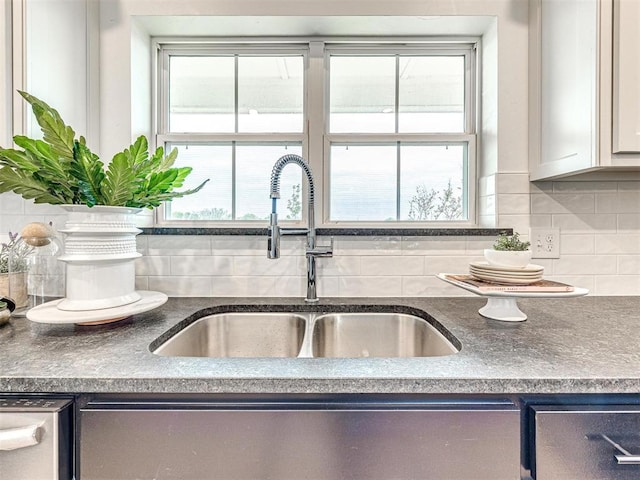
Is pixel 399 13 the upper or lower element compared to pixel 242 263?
upper

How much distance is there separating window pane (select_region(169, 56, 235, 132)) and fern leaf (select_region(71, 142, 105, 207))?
743 millimetres

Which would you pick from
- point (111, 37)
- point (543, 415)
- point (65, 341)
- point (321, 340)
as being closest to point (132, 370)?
point (65, 341)

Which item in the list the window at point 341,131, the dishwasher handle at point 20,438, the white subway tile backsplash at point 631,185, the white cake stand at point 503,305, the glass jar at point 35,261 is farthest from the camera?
the window at point 341,131

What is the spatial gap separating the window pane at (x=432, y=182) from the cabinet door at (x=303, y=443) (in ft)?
3.36

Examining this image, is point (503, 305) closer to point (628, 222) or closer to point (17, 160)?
point (628, 222)

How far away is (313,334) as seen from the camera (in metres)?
1.17

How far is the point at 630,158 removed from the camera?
101 centimetres

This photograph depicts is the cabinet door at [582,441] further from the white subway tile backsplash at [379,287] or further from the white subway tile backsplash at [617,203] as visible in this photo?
the white subway tile backsplash at [617,203]

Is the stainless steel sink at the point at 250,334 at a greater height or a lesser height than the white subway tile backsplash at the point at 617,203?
lesser

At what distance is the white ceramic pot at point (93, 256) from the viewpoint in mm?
921

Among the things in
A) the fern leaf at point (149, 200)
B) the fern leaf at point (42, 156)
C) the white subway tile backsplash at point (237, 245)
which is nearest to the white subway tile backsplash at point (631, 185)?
the white subway tile backsplash at point (237, 245)

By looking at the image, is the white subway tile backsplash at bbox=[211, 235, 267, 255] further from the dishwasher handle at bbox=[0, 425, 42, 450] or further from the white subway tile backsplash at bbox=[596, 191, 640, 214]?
the white subway tile backsplash at bbox=[596, 191, 640, 214]

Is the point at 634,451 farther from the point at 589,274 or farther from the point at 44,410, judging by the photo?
the point at 44,410

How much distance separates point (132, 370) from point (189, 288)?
27.6 inches
